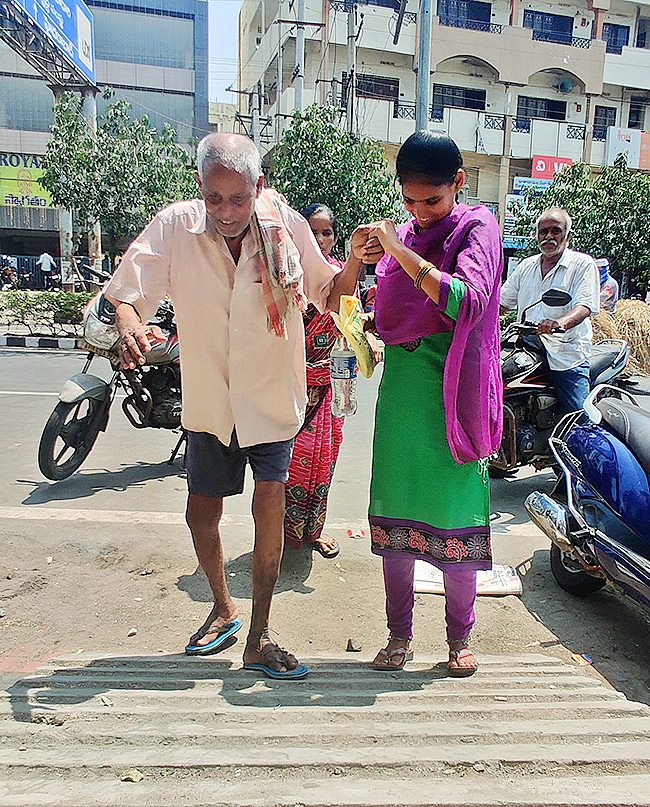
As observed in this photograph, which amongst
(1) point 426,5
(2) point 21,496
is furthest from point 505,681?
(1) point 426,5

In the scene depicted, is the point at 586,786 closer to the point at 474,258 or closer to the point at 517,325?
the point at 474,258

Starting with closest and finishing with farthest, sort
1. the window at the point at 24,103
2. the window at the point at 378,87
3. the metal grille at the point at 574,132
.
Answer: the window at the point at 378,87 < the metal grille at the point at 574,132 < the window at the point at 24,103

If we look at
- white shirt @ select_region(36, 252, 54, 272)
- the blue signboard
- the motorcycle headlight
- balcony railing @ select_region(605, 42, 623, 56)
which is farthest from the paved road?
balcony railing @ select_region(605, 42, 623, 56)

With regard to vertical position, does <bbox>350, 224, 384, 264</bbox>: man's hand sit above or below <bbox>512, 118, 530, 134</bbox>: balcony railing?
below

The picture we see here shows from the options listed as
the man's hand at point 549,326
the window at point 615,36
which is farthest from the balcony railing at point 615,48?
the man's hand at point 549,326

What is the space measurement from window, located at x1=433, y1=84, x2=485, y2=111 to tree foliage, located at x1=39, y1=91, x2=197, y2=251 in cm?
1344

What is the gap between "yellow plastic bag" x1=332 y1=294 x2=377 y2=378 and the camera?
7.72 feet

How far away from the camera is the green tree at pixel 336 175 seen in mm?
13695

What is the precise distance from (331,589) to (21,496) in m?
2.30

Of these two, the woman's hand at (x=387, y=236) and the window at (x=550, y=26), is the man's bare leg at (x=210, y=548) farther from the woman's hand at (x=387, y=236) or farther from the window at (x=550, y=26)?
the window at (x=550, y=26)

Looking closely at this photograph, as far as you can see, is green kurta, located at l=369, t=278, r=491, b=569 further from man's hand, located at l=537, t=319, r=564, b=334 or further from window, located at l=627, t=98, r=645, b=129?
window, located at l=627, t=98, r=645, b=129

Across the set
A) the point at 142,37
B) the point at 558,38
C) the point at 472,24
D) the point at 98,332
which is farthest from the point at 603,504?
the point at 142,37

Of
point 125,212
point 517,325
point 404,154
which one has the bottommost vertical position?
point 517,325

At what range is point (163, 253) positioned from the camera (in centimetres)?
225
